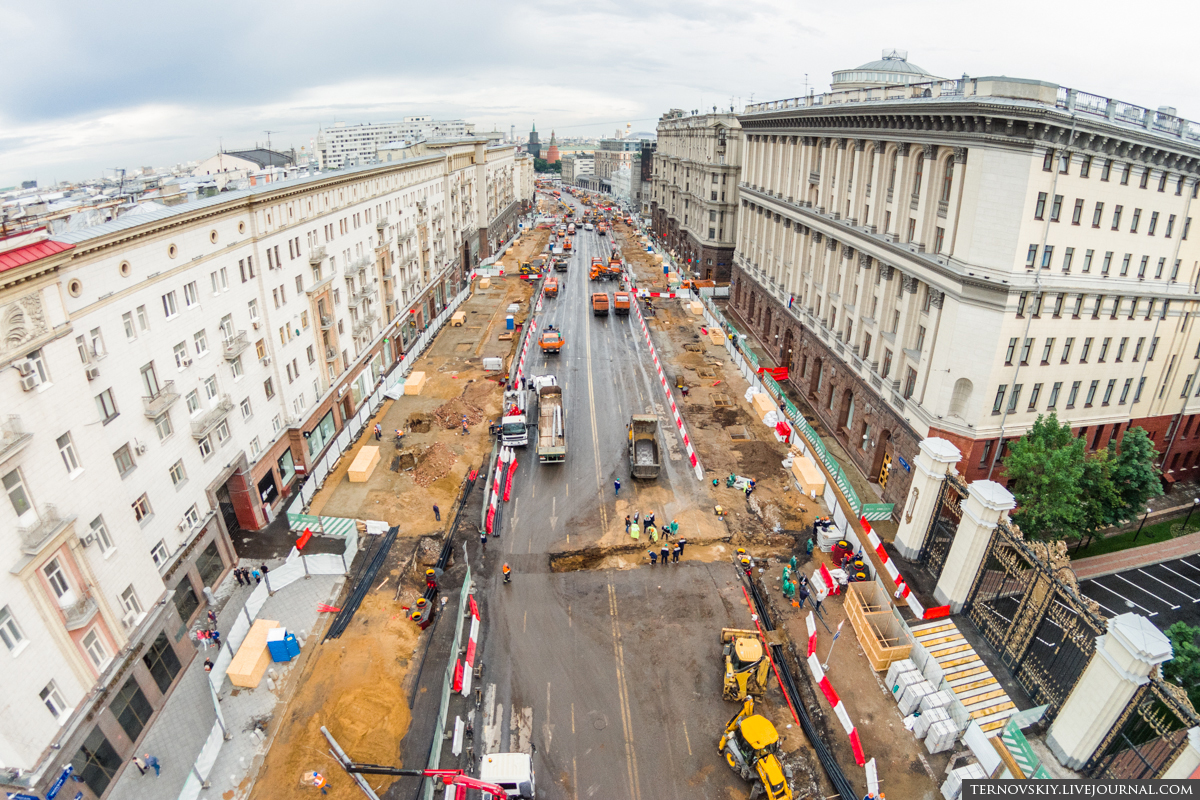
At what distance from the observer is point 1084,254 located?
35.3 metres

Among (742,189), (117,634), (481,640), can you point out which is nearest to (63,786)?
(117,634)

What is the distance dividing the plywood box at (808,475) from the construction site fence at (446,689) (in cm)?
2349

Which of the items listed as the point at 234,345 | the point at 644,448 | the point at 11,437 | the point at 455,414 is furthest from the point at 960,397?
the point at 11,437

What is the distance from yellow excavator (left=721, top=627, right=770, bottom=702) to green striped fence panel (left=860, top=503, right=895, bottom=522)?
1486 centimetres

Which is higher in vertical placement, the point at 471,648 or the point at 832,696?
the point at 471,648

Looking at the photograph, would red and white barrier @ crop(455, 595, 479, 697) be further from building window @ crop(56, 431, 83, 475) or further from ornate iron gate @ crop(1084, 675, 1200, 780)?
ornate iron gate @ crop(1084, 675, 1200, 780)

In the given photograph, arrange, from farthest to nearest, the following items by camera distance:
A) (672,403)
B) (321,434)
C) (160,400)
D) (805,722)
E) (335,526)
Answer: (672,403), (321,434), (335,526), (160,400), (805,722)

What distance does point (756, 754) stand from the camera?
78.1 ft

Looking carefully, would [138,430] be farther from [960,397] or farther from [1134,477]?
[1134,477]

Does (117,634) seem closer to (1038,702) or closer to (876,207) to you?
(1038,702)

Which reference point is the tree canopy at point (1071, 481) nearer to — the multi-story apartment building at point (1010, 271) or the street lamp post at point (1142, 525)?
the multi-story apartment building at point (1010, 271)

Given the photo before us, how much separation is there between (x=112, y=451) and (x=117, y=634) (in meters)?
7.49

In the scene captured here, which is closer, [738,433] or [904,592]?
[904,592]

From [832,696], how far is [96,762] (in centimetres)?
2967
